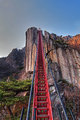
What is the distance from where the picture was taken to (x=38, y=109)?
111 inches

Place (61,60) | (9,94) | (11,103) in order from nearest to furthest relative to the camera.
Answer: (11,103)
(9,94)
(61,60)

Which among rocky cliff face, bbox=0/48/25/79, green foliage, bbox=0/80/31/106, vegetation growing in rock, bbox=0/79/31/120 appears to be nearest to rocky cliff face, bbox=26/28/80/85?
green foliage, bbox=0/80/31/106

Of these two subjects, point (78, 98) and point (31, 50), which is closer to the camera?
point (78, 98)

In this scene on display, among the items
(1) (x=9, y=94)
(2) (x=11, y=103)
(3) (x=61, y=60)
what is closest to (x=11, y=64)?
(3) (x=61, y=60)

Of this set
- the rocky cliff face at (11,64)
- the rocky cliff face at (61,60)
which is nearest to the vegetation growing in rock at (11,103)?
the rocky cliff face at (61,60)

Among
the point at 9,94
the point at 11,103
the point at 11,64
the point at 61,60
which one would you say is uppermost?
the point at 11,64

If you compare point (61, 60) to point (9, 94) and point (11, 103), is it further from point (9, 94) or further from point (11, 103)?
point (11, 103)

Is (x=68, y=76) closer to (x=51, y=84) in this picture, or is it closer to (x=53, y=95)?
(x=51, y=84)

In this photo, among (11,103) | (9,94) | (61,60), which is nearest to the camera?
(11,103)

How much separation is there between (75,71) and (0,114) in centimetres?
803

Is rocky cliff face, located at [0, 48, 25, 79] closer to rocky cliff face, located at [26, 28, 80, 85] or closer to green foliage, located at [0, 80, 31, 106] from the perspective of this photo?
rocky cliff face, located at [26, 28, 80, 85]

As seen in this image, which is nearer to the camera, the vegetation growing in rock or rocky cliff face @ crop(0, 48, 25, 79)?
the vegetation growing in rock

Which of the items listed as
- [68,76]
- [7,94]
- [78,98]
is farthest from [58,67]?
[7,94]

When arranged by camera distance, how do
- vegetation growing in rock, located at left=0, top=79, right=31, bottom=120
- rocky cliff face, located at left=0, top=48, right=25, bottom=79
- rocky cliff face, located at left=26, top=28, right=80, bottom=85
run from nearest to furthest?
1. vegetation growing in rock, located at left=0, top=79, right=31, bottom=120
2. rocky cliff face, located at left=26, top=28, right=80, bottom=85
3. rocky cliff face, located at left=0, top=48, right=25, bottom=79
